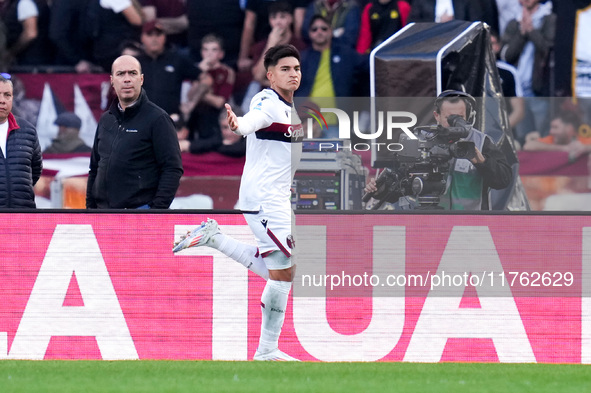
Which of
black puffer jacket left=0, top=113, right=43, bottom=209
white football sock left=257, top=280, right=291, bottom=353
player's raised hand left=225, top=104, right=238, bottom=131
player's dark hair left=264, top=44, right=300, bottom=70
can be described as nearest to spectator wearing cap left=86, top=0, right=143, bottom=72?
black puffer jacket left=0, top=113, right=43, bottom=209

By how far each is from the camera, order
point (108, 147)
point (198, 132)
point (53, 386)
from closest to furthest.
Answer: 1. point (53, 386)
2. point (108, 147)
3. point (198, 132)

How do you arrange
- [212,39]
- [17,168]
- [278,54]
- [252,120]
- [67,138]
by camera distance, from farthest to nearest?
[212,39] → [67,138] → [17,168] → [278,54] → [252,120]

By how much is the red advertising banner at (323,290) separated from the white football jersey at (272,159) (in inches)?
16.0

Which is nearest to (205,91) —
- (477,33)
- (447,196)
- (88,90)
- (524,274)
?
(88,90)

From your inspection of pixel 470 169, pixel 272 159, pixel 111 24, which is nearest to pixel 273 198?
pixel 272 159

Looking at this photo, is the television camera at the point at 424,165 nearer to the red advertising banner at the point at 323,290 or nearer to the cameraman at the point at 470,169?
the cameraman at the point at 470,169

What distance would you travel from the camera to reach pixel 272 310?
6.64 meters

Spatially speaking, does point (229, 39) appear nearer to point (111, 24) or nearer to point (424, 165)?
point (111, 24)

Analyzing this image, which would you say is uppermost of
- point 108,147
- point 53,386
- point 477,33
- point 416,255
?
point 477,33

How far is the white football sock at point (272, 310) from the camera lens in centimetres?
663

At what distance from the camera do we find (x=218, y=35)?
11398 mm

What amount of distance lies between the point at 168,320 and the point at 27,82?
525 centimetres

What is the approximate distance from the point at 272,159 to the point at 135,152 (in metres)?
1.22

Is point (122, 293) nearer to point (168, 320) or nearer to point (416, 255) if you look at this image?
point (168, 320)
